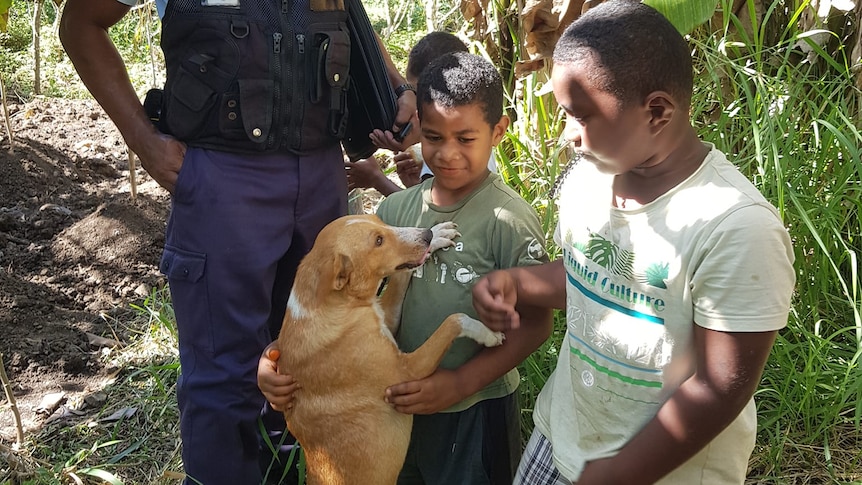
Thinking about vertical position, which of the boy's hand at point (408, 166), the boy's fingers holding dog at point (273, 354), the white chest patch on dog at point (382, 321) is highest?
the boy's hand at point (408, 166)

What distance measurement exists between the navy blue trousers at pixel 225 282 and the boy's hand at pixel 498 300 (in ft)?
3.44

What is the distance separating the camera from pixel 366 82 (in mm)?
3041

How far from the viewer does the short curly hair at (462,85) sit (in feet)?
7.48

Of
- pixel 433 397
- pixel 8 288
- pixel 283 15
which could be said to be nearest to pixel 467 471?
pixel 433 397

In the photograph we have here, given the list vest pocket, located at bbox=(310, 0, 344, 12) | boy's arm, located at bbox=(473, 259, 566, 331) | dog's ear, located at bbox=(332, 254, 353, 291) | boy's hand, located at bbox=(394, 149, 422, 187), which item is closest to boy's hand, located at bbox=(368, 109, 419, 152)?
boy's hand, located at bbox=(394, 149, 422, 187)

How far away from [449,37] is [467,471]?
Answer: 2.42 m

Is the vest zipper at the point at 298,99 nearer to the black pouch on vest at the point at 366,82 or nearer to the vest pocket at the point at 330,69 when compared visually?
the vest pocket at the point at 330,69

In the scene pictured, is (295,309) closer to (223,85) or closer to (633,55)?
(223,85)

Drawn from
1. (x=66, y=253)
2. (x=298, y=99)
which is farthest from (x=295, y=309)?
(x=66, y=253)

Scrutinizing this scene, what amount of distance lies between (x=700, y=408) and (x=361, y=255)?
1.17 meters

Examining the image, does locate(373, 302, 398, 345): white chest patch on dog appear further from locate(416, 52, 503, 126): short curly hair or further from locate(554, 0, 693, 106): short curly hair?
locate(554, 0, 693, 106): short curly hair

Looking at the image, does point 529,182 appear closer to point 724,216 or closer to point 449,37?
point 449,37

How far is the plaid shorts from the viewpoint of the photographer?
1967 mm

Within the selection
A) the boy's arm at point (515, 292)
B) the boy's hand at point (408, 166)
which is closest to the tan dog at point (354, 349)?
the boy's arm at point (515, 292)
